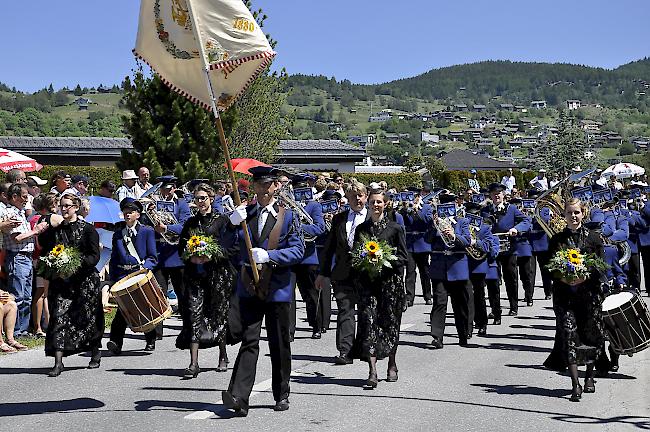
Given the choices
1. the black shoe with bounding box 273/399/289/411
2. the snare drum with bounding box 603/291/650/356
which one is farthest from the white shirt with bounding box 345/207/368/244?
the snare drum with bounding box 603/291/650/356

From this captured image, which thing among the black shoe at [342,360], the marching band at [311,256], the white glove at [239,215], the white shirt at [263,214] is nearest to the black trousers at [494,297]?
the marching band at [311,256]

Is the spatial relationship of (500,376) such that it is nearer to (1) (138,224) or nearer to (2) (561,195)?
(2) (561,195)

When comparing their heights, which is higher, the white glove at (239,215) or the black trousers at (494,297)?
the white glove at (239,215)

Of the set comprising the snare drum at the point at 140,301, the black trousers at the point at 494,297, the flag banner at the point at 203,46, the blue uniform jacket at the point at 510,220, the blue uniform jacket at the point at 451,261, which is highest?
the flag banner at the point at 203,46

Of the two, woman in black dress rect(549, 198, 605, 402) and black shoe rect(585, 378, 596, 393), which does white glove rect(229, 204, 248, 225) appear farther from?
black shoe rect(585, 378, 596, 393)

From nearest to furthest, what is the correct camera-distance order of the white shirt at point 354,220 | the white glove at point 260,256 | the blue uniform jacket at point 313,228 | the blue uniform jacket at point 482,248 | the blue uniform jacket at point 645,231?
the white glove at point 260,256 < the white shirt at point 354,220 < the blue uniform jacket at point 482,248 < the blue uniform jacket at point 313,228 < the blue uniform jacket at point 645,231

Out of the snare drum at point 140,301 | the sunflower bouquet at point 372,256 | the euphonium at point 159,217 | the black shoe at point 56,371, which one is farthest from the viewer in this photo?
the euphonium at point 159,217

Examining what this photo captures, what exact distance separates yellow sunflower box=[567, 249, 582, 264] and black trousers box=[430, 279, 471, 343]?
11.6 feet

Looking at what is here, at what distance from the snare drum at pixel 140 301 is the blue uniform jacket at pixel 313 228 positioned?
3.19m

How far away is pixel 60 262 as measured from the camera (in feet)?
34.8

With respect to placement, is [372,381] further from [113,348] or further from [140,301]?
[113,348]

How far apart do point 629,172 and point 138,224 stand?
24458mm

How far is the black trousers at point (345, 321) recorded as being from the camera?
458 inches

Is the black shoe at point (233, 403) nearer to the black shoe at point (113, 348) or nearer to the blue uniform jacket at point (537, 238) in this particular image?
the black shoe at point (113, 348)
